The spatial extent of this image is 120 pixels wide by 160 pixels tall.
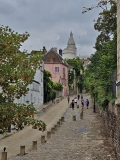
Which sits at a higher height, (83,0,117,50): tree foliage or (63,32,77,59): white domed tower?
(63,32,77,59): white domed tower

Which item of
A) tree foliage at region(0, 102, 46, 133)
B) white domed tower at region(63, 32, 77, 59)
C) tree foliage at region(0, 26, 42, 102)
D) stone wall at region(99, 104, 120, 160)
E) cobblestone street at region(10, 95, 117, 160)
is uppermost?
white domed tower at region(63, 32, 77, 59)

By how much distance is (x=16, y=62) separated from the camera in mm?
10586

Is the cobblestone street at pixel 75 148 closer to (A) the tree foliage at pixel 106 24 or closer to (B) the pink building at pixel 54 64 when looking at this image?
(A) the tree foliage at pixel 106 24

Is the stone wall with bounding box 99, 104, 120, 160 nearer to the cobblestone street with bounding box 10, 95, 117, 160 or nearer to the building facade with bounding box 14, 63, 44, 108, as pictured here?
the cobblestone street with bounding box 10, 95, 117, 160

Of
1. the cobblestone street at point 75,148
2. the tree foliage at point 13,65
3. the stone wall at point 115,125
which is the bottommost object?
the cobblestone street at point 75,148

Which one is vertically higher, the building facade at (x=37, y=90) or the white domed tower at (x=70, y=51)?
the white domed tower at (x=70, y=51)

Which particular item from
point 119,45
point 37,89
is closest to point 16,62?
point 119,45

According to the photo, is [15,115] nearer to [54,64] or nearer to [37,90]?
[37,90]

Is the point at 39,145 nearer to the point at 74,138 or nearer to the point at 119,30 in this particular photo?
the point at 74,138

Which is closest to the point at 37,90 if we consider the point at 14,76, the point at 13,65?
the point at 13,65

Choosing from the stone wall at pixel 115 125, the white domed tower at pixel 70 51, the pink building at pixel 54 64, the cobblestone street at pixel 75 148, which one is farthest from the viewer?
the white domed tower at pixel 70 51

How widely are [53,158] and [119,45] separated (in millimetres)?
7699

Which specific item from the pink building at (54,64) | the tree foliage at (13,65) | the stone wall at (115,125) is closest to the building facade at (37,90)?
the pink building at (54,64)

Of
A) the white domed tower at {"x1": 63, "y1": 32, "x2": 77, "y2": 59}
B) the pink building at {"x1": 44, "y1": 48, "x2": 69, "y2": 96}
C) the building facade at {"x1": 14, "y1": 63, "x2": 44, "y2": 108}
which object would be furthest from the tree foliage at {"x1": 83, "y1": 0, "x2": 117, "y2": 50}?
the white domed tower at {"x1": 63, "y1": 32, "x2": 77, "y2": 59}
